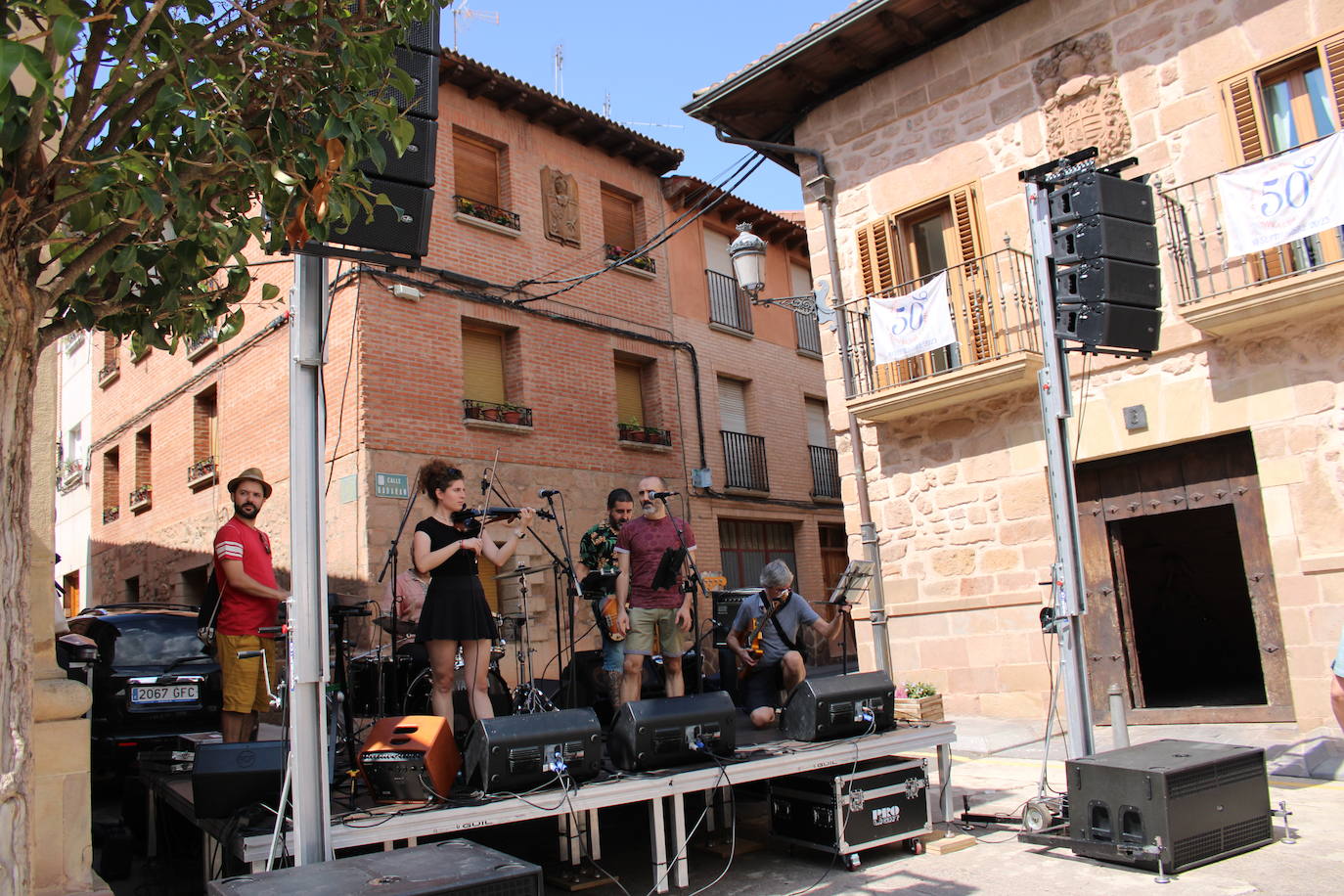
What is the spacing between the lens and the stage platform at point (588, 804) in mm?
4031

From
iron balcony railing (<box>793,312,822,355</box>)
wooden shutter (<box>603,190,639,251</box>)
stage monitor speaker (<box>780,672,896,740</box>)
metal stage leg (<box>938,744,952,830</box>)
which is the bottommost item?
metal stage leg (<box>938,744,952,830</box>)

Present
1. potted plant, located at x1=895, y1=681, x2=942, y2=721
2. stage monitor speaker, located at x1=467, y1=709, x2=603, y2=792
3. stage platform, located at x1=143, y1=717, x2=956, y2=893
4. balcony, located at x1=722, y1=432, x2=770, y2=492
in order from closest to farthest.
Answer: stage platform, located at x1=143, y1=717, x2=956, y2=893 → stage monitor speaker, located at x1=467, y1=709, x2=603, y2=792 → potted plant, located at x1=895, y1=681, x2=942, y2=721 → balcony, located at x1=722, y1=432, x2=770, y2=492

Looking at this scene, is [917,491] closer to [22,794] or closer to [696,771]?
[696,771]

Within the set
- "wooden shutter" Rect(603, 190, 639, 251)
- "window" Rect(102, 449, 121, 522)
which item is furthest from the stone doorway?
"window" Rect(102, 449, 121, 522)

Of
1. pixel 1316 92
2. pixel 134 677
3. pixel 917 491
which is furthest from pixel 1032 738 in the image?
pixel 134 677

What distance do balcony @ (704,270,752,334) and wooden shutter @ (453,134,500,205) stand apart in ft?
14.1

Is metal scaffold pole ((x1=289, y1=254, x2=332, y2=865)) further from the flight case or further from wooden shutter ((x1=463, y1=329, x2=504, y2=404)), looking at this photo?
wooden shutter ((x1=463, y1=329, x2=504, y2=404))

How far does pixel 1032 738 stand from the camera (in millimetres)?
8438

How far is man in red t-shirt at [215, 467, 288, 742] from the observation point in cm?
527

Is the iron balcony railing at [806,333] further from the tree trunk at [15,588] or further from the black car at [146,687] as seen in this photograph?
the tree trunk at [15,588]

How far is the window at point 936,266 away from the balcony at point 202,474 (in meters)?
9.39

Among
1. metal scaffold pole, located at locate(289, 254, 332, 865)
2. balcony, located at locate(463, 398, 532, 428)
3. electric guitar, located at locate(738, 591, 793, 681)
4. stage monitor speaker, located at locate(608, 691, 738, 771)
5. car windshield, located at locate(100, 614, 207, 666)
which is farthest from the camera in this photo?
balcony, located at locate(463, 398, 532, 428)

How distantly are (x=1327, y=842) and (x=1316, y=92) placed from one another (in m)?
5.99

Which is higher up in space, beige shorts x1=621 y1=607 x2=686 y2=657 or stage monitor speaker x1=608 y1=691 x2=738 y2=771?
beige shorts x1=621 y1=607 x2=686 y2=657
